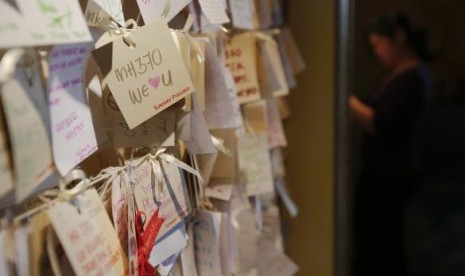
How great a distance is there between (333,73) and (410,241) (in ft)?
3.36

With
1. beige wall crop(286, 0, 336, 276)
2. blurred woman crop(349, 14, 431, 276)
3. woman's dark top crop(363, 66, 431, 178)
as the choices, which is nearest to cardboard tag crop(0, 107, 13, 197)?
beige wall crop(286, 0, 336, 276)

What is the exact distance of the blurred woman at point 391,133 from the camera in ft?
5.05

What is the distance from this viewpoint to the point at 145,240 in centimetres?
54

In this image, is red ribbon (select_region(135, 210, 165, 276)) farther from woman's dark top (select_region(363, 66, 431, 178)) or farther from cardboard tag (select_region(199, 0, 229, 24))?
woman's dark top (select_region(363, 66, 431, 178))

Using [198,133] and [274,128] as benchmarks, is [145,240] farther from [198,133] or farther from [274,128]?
[274,128]

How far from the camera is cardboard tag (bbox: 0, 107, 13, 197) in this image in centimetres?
37

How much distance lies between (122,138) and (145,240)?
0.12 m

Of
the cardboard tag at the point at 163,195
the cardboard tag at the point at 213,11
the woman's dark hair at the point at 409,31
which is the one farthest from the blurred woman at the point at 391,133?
the cardboard tag at the point at 163,195

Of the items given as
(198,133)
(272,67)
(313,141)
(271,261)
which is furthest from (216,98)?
(313,141)

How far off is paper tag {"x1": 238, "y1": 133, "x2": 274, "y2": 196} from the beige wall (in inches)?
12.3

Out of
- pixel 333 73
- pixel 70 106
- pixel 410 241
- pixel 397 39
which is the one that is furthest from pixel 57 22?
pixel 410 241

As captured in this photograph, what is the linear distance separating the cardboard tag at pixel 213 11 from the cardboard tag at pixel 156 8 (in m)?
0.06

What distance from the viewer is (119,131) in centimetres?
55

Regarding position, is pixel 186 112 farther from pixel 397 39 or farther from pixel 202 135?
pixel 397 39
